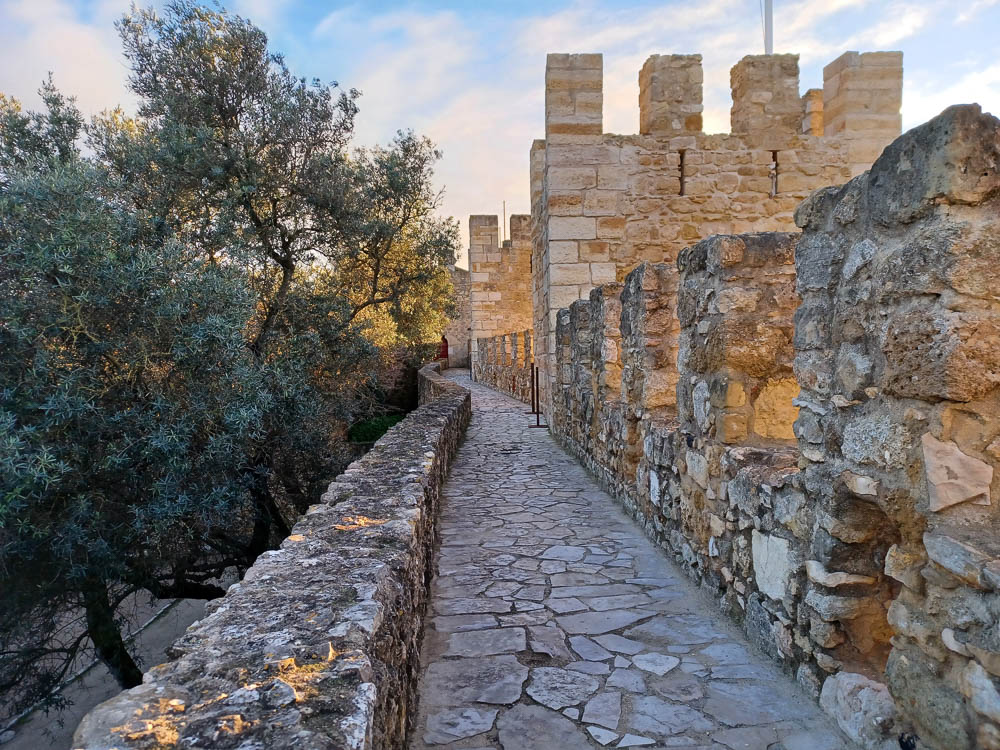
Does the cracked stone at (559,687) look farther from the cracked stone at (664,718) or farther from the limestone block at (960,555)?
the limestone block at (960,555)

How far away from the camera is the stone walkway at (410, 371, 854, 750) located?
6.84 ft

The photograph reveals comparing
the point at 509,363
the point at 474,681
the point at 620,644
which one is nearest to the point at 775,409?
the point at 620,644

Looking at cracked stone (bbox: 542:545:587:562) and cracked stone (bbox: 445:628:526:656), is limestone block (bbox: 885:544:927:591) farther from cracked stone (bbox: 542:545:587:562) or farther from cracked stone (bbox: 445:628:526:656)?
cracked stone (bbox: 542:545:587:562)

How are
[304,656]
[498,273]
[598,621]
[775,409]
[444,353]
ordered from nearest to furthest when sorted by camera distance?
[304,656]
[598,621]
[775,409]
[498,273]
[444,353]

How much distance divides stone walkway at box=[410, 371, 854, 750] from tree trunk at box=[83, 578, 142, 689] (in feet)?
11.5

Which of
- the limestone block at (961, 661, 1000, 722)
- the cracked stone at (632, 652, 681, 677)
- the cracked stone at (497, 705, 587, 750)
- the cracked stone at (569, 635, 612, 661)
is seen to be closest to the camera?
the limestone block at (961, 661, 1000, 722)

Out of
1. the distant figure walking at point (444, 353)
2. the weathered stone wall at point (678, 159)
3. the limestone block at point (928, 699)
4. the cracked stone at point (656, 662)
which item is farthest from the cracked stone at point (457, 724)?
the distant figure walking at point (444, 353)

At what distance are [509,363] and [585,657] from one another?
12086mm

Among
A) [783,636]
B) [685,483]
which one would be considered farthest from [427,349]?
[783,636]

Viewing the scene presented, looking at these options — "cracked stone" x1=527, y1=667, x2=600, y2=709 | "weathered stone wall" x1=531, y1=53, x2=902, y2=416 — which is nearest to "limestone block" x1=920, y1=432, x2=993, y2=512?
"cracked stone" x1=527, y1=667, x2=600, y2=709

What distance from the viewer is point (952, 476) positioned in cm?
164

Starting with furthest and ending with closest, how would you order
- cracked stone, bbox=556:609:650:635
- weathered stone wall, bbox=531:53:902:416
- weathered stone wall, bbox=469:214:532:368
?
weathered stone wall, bbox=469:214:532:368 < weathered stone wall, bbox=531:53:902:416 < cracked stone, bbox=556:609:650:635

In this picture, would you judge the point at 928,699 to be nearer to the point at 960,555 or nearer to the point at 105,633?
the point at 960,555

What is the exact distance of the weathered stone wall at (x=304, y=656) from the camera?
1305 mm
